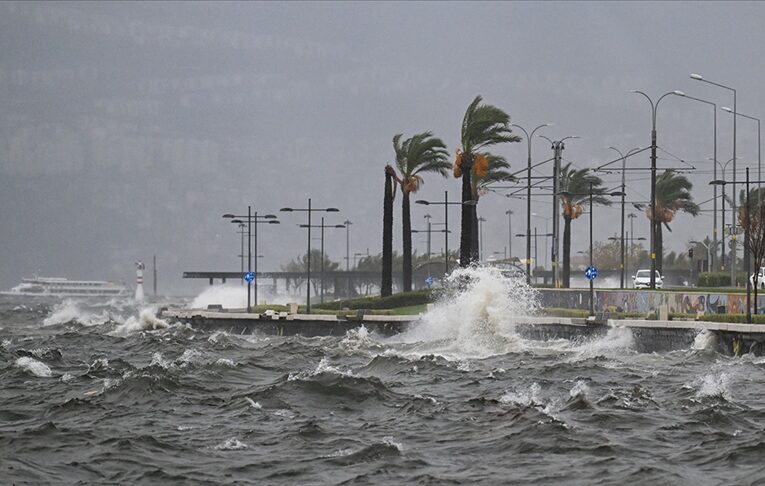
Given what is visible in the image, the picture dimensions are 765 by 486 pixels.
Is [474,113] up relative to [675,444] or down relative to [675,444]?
up

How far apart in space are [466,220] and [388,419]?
4876 centimetres

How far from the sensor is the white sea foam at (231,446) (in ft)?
75.3

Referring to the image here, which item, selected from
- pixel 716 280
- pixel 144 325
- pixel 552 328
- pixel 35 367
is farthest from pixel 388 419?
pixel 716 280

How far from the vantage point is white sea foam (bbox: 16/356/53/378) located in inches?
1524

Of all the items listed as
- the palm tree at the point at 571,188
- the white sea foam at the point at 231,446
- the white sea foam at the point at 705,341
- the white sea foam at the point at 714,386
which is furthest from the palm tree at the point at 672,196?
the white sea foam at the point at 231,446

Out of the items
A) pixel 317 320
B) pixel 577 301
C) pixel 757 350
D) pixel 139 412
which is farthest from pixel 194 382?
pixel 577 301

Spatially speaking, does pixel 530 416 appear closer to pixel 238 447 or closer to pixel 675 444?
pixel 675 444

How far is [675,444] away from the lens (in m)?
23.0

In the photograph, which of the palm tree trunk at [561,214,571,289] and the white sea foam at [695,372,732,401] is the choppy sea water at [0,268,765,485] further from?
the palm tree trunk at [561,214,571,289]

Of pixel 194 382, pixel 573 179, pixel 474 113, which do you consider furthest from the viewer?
pixel 573 179

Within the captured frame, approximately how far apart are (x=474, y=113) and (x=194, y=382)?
146 feet

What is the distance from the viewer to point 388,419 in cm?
2680

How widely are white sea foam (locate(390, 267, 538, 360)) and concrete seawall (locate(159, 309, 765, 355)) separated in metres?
1.02

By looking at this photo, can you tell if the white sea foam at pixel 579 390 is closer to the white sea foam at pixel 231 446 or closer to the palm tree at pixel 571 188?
the white sea foam at pixel 231 446
